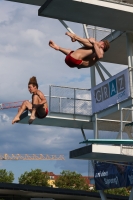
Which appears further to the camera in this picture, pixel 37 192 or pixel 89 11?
pixel 37 192

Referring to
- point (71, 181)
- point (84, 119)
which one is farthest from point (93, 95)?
point (71, 181)

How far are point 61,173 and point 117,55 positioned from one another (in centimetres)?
6034

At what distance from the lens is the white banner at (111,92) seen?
917 inches

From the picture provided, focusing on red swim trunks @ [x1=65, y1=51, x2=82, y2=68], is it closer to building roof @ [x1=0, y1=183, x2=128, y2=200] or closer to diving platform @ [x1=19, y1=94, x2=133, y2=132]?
diving platform @ [x1=19, y1=94, x2=133, y2=132]

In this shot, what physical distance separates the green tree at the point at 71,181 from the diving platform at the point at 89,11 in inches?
2544

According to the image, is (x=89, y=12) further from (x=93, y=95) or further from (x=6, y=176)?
(x=6, y=176)

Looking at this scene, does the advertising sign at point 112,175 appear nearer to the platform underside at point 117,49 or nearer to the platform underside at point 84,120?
the platform underside at point 84,120

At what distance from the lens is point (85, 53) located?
36.2ft

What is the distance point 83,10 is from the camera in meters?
20.3

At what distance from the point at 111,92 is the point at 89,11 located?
569cm

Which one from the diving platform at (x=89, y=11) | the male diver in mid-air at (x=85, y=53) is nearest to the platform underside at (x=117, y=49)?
the diving platform at (x=89, y=11)

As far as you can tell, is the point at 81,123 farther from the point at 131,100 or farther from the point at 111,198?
the point at 111,198

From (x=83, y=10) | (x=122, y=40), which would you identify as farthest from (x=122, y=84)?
(x=83, y=10)

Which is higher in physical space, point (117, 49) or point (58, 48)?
point (117, 49)
